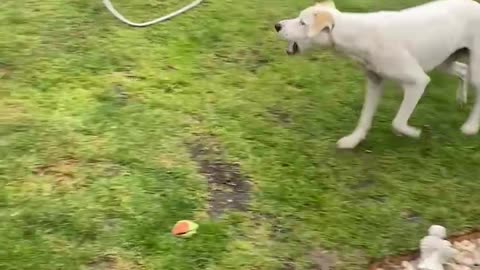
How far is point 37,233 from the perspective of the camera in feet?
8.53

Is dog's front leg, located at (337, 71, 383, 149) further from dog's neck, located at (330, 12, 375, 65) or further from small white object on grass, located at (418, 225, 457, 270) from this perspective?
small white object on grass, located at (418, 225, 457, 270)

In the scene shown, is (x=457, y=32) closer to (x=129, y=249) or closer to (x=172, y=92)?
(x=172, y=92)

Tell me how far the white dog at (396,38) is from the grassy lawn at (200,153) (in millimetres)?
288

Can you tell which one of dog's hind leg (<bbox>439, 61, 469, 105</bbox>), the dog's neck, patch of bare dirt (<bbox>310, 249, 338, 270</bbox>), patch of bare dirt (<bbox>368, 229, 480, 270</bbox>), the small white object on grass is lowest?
patch of bare dirt (<bbox>368, 229, 480, 270</bbox>)

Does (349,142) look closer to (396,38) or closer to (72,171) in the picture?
(396,38)

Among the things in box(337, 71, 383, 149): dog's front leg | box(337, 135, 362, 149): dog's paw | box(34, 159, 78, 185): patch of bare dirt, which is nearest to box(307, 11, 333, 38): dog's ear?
box(337, 71, 383, 149): dog's front leg

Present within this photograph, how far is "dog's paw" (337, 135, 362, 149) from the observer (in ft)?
10.3

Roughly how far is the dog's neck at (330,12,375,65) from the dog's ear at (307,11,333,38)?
0.12 ft

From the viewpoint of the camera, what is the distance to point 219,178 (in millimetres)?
2938

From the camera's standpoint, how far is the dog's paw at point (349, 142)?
3.13 metres

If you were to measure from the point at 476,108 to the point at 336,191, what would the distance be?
2.47 feet

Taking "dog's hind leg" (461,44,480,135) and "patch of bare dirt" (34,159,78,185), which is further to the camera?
"dog's hind leg" (461,44,480,135)

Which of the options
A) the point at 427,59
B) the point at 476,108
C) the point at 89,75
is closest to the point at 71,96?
the point at 89,75

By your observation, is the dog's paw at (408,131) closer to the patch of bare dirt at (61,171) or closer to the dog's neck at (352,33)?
the dog's neck at (352,33)
